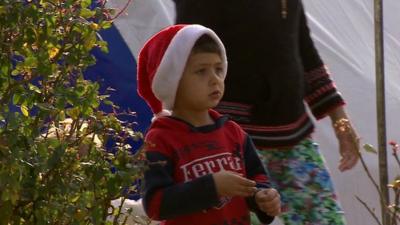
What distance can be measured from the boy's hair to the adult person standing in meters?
0.31

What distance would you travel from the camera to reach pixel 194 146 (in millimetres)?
2809

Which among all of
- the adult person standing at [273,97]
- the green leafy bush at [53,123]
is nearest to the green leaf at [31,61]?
the green leafy bush at [53,123]

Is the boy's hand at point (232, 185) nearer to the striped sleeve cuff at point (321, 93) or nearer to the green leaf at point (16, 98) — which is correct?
the green leaf at point (16, 98)

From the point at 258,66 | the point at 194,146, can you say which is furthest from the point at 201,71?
the point at 258,66

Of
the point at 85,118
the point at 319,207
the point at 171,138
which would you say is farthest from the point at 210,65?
the point at 319,207

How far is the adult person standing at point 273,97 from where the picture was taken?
3.26m

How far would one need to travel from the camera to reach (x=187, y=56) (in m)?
2.90

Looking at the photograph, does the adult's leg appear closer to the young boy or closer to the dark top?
the dark top

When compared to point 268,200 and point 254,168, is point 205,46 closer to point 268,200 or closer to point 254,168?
point 254,168

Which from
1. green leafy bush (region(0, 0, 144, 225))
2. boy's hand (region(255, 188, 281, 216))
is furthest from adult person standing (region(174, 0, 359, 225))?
green leafy bush (region(0, 0, 144, 225))

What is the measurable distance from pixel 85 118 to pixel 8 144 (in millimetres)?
354

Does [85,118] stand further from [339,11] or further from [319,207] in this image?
[339,11]

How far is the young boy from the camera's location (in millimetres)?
2697

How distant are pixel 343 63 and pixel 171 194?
3094mm
